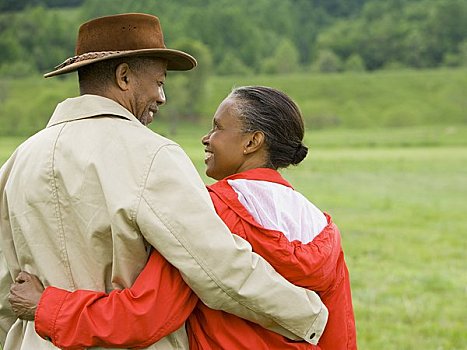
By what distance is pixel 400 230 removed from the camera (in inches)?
533

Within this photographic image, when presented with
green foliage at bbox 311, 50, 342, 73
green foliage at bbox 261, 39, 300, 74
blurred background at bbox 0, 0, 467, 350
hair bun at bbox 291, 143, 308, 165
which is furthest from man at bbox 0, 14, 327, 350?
green foliage at bbox 311, 50, 342, 73

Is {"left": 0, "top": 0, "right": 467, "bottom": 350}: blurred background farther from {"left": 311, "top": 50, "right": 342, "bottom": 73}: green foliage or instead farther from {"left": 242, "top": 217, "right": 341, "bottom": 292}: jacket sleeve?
{"left": 242, "top": 217, "right": 341, "bottom": 292}: jacket sleeve

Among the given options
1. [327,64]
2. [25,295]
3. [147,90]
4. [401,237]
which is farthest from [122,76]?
[327,64]

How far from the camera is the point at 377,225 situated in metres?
14.1

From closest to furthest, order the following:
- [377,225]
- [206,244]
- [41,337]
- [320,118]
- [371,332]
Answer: [206,244] → [41,337] → [371,332] → [377,225] → [320,118]

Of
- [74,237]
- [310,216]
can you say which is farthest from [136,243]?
[310,216]

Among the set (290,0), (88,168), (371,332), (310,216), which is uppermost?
(88,168)

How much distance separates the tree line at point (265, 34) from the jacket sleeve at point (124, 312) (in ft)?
274

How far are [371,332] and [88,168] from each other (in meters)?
4.76

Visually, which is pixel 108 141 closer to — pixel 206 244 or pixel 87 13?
pixel 206 244

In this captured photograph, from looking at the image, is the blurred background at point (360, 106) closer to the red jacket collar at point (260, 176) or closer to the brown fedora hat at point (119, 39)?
the red jacket collar at point (260, 176)

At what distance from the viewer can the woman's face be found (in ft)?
9.57

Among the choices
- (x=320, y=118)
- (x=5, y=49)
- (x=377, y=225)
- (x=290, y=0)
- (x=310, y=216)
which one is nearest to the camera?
(x=310, y=216)

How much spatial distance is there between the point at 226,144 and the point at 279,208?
31 centimetres
